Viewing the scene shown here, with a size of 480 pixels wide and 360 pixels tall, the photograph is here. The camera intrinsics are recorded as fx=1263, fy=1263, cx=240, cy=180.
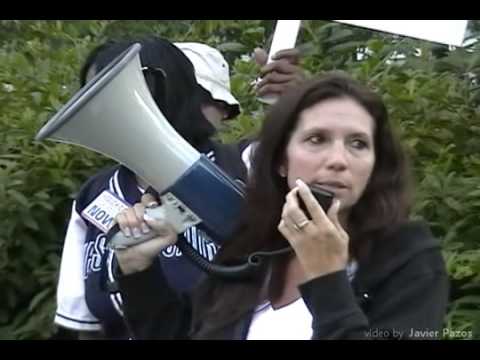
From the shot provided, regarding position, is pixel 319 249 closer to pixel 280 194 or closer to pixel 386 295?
pixel 386 295

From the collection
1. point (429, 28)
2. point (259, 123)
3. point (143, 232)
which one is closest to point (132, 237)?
point (143, 232)

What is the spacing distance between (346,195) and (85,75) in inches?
48.8

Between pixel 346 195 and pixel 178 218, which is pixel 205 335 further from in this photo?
pixel 346 195

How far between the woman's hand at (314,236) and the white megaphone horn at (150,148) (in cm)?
38

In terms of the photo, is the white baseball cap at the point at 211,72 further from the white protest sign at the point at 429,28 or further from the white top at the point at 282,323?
the white top at the point at 282,323

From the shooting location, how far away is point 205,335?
3088mm

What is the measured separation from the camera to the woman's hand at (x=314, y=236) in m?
2.75

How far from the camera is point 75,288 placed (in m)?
3.82

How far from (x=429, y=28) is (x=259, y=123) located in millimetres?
981

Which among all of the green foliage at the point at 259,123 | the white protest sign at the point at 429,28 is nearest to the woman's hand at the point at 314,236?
the green foliage at the point at 259,123

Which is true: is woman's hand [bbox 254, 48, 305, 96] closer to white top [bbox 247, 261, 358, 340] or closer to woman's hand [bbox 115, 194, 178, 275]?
woman's hand [bbox 115, 194, 178, 275]

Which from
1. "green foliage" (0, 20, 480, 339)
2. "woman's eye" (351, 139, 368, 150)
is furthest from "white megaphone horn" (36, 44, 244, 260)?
"green foliage" (0, 20, 480, 339)
